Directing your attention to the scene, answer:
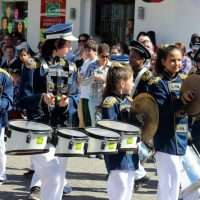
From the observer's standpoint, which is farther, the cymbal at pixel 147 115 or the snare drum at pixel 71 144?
the cymbal at pixel 147 115

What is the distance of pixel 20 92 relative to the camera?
555 centimetres

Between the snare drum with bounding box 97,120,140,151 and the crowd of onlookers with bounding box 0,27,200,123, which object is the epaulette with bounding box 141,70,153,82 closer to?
the crowd of onlookers with bounding box 0,27,200,123

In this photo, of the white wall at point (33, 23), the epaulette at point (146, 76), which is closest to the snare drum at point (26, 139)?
the epaulette at point (146, 76)

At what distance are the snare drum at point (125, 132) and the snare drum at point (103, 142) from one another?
47mm

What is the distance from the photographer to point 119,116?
4.93 metres

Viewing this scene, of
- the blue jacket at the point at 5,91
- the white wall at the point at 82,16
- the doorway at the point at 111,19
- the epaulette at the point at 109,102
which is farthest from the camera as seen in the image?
the white wall at the point at 82,16

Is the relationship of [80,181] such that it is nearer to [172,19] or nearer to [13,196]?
[13,196]

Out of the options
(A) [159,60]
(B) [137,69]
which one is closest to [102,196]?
(B) [137,69]

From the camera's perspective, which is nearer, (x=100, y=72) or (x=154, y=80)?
A: (x=154, y=80)

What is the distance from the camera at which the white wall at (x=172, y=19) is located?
1226 cm

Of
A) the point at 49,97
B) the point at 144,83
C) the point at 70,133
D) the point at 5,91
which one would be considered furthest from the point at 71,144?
the point at 5,91

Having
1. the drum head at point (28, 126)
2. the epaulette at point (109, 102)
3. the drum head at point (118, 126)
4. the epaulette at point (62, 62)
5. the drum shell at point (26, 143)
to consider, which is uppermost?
the epaulette at point (62, 62)

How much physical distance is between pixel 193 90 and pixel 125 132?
82 cm

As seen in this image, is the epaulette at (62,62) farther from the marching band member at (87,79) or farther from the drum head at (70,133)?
the marching band member at (87,79)
